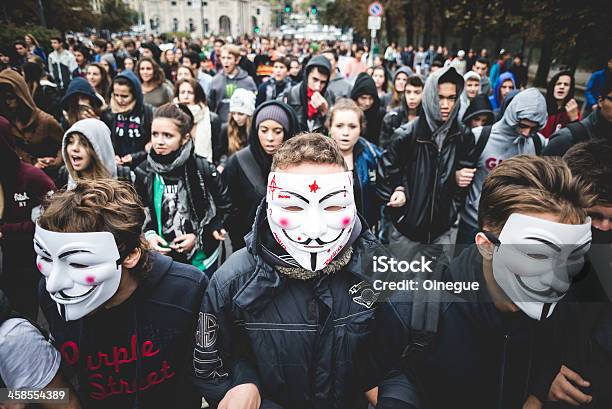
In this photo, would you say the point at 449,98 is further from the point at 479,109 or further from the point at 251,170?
the point at 479,109

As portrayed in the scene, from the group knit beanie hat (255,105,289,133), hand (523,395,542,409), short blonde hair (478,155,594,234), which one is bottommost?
hand (523,395,542,409)

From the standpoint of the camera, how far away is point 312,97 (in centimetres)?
530

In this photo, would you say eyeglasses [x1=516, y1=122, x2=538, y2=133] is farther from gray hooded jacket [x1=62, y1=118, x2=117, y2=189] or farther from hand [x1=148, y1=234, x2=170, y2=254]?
gray hooded jacket [x1=62, y1=118, x2=117, y2=189]

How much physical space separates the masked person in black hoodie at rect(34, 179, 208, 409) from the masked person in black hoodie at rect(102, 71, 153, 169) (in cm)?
308

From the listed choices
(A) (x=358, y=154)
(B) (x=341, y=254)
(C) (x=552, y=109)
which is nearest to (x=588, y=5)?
(C) (x=552, y=109)

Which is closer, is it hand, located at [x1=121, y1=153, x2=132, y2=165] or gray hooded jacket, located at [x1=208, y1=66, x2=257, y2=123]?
hand, located at [x1=121, y1=153, x2=132, y2=165]

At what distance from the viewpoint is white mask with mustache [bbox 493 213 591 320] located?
1.66 meters

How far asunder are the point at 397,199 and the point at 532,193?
175 cm

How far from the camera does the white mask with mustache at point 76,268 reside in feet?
5.72

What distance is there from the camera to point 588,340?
77.4 inches

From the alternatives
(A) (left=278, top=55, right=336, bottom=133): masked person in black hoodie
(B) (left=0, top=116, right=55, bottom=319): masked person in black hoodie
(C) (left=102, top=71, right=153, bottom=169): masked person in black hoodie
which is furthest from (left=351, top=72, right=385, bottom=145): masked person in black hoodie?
(B) (left=0, top=116, right=55, bottom=319): masked person in black hoodie

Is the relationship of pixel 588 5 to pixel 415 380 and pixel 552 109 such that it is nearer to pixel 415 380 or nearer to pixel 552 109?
pixel 552 109

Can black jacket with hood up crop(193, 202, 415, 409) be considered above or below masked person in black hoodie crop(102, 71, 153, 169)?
below

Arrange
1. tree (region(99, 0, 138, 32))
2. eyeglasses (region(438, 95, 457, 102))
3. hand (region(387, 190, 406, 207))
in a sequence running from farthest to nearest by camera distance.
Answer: tree (region(99, 0, 138, 32)), eyeglasses (region(438, 95, 457, 102)), hand (region(387, 190, 406, 207))
